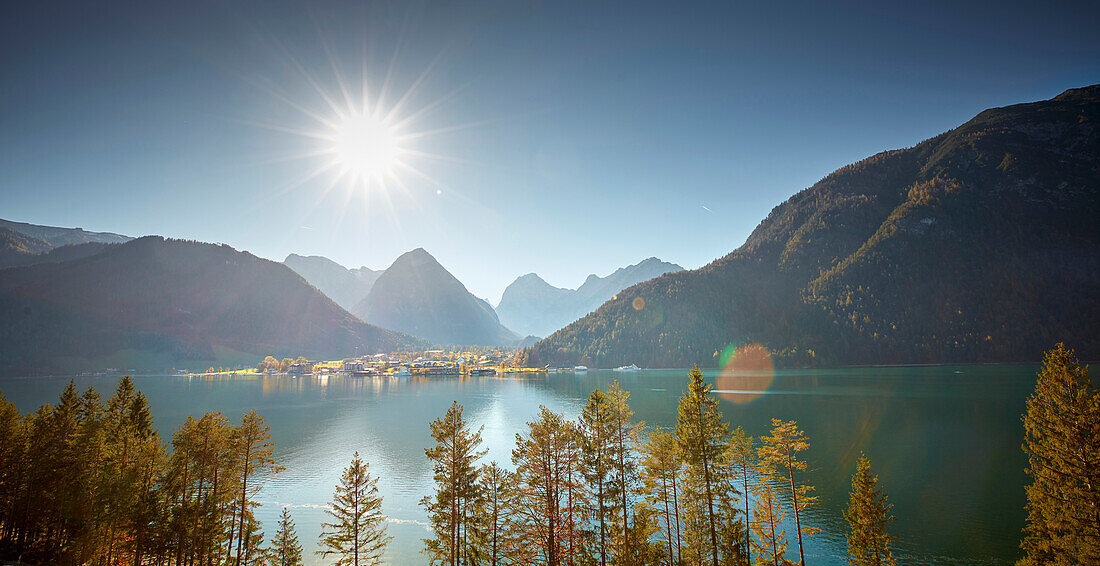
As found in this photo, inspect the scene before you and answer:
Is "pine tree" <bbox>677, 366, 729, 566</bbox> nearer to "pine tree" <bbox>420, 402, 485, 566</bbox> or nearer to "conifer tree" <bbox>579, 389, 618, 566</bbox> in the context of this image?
"conifer tree" <bbox>579, 389, 618, 566</bbox>

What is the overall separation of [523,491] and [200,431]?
24.9 m

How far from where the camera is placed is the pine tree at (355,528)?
30.9 m

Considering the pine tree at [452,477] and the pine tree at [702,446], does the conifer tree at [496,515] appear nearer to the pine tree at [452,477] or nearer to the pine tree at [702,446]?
the pine tree at [452,477]

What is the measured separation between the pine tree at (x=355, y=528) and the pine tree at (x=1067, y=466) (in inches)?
1559

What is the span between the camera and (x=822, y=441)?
7475 cm

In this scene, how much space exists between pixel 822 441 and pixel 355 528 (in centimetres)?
7406

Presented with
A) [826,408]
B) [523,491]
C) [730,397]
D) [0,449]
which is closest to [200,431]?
[0,449]

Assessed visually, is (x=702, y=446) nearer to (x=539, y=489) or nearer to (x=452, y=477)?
Answer: (x=539, y=489)

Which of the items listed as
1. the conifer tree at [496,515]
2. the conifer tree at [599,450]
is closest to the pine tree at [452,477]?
the conifer tree at [496,515]

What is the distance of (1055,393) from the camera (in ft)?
87.6

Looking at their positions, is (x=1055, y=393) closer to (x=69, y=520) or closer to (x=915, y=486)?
(x=915, y=486)

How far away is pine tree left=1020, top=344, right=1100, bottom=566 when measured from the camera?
24.7 metres

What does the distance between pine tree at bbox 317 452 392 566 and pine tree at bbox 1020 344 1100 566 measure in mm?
39603

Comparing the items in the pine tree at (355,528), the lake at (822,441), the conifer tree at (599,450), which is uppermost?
the conifer tree at (599,450)
